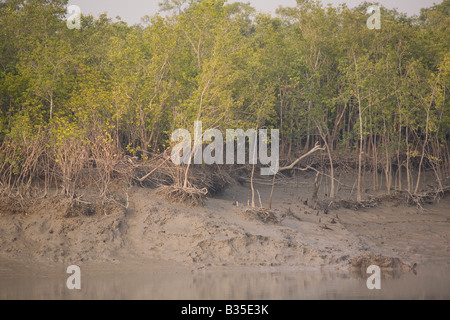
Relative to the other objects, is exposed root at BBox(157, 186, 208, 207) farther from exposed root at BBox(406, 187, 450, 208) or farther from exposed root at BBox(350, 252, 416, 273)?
exposed root at BBox(406, 187, 450, 208)

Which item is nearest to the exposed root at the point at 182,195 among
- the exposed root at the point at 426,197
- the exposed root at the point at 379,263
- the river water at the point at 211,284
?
the river water at the point at 211,284

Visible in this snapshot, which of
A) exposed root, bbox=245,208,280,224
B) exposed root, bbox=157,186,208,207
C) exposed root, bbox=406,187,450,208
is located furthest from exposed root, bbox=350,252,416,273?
exposed root, bbox=406,187,450,208

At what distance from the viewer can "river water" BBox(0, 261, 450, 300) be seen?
10695 mm

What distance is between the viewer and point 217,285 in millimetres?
11680

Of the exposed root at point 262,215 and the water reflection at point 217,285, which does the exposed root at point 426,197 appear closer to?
the exposed root at point 262,215

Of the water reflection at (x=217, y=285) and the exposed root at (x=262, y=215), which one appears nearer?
the water reflection at (x=217, y=285)

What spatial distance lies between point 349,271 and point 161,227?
14.6 feet

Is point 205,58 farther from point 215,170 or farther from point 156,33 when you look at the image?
point 215,170

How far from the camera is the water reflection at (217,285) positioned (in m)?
10.7

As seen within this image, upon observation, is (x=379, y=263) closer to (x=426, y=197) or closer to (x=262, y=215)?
(x=262, y=215)

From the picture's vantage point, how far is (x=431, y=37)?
2359 cm

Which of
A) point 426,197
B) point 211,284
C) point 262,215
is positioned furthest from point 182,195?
point 426,197

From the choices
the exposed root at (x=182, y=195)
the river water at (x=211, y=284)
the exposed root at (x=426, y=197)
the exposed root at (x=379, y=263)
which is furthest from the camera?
the exposed root at (x=426, y=197)

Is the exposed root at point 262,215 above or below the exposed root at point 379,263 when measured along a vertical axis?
above
